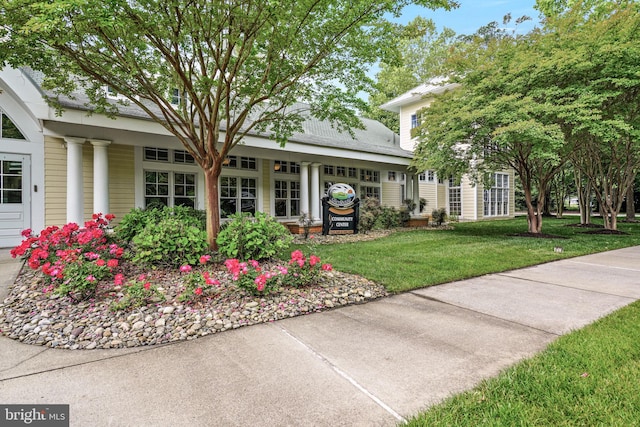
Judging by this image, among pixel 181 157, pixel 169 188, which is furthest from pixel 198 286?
pixel 181 157

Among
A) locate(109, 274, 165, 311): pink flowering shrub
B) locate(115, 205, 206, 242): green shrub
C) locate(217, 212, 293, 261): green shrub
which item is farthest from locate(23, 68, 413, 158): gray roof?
locate(109, 274, 165, 311): pink flowering shrub

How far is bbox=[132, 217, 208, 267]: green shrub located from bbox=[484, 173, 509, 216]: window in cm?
1889

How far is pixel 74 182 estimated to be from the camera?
749 cm

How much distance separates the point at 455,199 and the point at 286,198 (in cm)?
1196

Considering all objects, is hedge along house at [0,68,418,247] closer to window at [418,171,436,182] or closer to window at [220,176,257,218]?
window at [220,176,257,218]

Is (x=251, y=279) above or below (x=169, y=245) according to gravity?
below

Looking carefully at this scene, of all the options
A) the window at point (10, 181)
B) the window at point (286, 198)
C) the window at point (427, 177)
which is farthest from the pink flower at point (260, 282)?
the window at point (427, 177)

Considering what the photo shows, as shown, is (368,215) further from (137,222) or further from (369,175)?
(137,222)

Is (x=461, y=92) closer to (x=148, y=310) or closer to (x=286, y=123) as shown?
(x=286, y=123)

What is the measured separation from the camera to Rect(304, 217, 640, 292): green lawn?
Answer: 17.4 ft

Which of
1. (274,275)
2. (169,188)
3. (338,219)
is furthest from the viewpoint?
(338,219)

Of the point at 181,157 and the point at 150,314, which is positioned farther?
the point at 181,157

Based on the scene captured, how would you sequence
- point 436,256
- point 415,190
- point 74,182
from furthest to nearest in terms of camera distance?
1. point 415,190
2. point 74,182
3. point 436,256

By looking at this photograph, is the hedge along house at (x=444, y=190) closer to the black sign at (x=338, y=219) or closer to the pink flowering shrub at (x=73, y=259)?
the black sign at (x=338, y=219)
